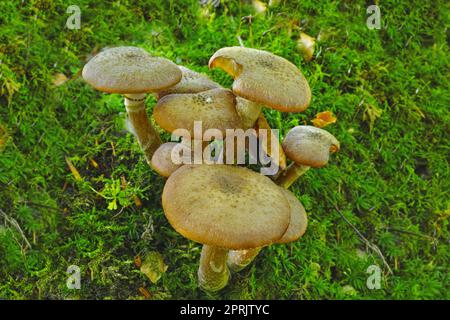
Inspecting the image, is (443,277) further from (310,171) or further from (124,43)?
(124,43)

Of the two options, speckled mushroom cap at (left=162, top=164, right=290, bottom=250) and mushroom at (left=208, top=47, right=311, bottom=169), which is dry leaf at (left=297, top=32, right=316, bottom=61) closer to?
mushroom at (left=208, top=47, right=311, bottom=169)

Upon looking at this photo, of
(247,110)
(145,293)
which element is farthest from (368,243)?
(145,293)

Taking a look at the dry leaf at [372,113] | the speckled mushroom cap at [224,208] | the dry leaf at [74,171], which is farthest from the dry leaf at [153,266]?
the dry leaf at [372,113]

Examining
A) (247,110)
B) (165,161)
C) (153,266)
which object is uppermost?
(247,110)

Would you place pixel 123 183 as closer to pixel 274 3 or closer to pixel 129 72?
pixel 129 72

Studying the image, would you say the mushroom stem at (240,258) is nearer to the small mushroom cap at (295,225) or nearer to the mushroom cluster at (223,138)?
the mushroom cluster at (223,138)

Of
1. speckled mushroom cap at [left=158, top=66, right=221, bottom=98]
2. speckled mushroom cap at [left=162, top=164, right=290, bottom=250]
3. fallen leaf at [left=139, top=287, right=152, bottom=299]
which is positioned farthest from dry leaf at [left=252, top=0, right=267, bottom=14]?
fallen leaf at [left=139, top=287, right=152, bottom=299]
